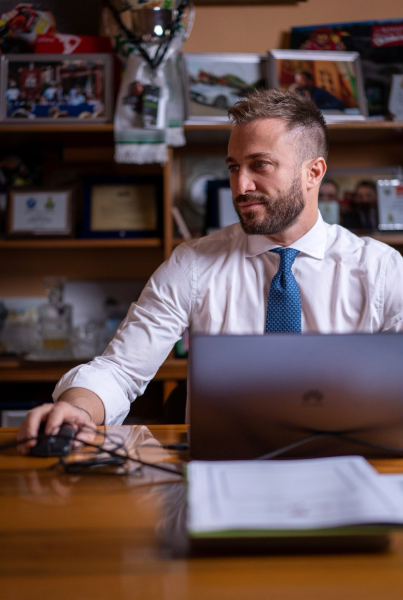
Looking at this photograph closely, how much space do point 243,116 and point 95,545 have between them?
1.16m

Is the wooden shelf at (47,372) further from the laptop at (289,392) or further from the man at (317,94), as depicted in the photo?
the laptop at (289,392)

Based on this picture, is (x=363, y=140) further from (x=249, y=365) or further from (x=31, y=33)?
(x=249, y=365)

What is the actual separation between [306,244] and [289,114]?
33cm

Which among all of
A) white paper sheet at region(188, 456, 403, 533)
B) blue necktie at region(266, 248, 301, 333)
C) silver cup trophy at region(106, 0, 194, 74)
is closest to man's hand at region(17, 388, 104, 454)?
white paper sheet at region(188, 456, 403, 533)

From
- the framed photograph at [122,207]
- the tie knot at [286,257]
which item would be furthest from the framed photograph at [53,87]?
the tie knot at [286,257]

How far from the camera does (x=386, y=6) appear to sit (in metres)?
2.59

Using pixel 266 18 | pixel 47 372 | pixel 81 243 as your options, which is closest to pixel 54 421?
A: pixel 47 372

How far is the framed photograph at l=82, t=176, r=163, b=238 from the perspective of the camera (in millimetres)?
2471

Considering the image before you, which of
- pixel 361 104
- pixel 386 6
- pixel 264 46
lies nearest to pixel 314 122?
pixel 361 104

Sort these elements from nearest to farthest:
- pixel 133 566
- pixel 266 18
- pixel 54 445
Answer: pixel 133 566, pixel 54 445, pixel 266 18

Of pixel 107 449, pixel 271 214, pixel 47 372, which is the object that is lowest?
pixel 47 372

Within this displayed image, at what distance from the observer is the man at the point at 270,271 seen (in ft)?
4.75

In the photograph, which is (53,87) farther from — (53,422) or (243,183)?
(53,422)

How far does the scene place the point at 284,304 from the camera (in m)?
1.41
